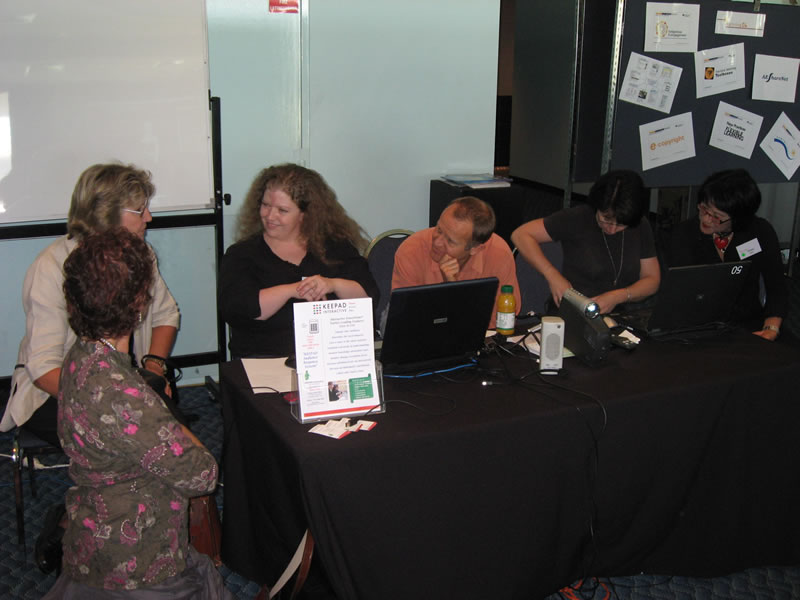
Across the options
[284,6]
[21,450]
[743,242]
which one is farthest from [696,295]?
[284,6]

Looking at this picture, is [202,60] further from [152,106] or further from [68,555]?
[68,555]

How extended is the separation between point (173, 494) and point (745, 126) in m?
4.19

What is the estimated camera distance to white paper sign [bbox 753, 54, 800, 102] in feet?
15.0

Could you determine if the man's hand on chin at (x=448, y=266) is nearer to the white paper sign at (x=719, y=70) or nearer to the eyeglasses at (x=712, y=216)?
the eyeglasses at (x=712, y=216)

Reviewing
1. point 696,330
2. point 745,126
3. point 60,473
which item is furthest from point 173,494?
point 745,126

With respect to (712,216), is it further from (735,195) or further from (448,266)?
(448,266)

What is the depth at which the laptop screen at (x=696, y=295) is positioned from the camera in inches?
100

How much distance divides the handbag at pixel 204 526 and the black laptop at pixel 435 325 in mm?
690

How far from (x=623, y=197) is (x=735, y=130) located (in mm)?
2138

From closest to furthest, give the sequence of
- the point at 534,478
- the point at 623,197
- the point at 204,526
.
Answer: the point at 534,478, the point at 204,526, the point at 623,197

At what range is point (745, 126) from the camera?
→ 462cm

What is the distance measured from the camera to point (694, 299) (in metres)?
2.61

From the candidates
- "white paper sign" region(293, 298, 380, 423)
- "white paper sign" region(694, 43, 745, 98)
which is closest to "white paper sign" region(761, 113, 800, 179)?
"white paper sign" region(694, 43, 745, 98)

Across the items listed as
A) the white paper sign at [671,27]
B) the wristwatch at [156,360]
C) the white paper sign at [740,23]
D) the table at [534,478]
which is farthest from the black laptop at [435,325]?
the white paper sign at [740,23]
